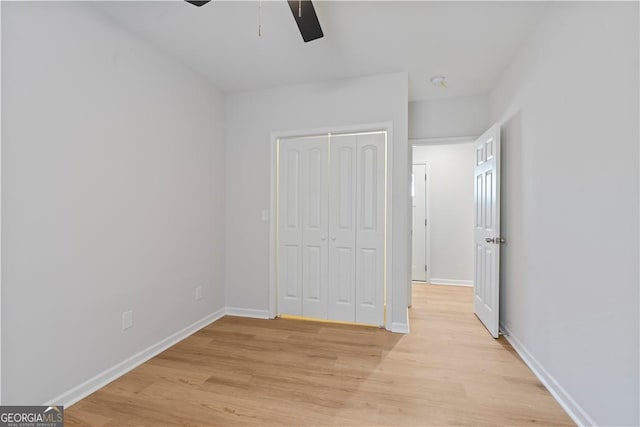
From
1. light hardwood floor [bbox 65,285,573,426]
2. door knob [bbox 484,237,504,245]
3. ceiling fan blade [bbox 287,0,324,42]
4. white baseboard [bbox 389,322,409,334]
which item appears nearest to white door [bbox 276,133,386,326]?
white baseboard [bbox 389,322,409,334]

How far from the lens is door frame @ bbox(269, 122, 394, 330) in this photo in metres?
2.97

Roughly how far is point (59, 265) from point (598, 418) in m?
3.14

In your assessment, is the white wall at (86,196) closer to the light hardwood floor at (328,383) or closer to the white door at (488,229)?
the light hardwood floor at (328,383)

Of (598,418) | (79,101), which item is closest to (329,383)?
(598,418)

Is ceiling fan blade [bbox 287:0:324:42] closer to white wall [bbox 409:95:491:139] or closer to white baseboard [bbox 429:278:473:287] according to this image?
white wall [bbox 409:95:491:139]

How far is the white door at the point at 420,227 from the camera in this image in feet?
16.6

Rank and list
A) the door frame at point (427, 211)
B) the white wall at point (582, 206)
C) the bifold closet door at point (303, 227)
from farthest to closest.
Result: the door frame at point (427, 211) < the bifold closet door at point (303, 227) < the white wall at point (582, 206)

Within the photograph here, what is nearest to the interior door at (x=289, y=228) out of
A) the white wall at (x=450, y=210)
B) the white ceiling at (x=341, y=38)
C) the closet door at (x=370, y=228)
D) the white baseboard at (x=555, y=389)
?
the closet door at (x=370, y=228)

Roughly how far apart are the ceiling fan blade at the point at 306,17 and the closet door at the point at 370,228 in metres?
1.40

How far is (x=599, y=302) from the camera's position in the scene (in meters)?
1.50

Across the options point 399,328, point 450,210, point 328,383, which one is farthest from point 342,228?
point 450,210

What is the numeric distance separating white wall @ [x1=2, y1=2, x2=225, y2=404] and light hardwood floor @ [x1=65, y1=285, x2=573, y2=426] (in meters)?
0.36

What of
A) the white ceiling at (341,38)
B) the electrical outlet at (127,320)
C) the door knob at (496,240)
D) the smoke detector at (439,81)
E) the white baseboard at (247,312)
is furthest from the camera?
the white baseboard at (247,312)

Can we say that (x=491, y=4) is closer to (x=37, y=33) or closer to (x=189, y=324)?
(x=37, y=33)
